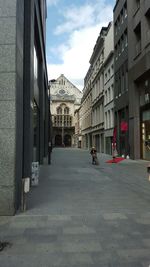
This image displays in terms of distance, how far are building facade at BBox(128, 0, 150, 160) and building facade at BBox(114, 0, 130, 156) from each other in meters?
2.01

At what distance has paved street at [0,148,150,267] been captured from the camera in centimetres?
488

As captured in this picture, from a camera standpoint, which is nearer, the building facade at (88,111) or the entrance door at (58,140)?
the building facade at (88,111)

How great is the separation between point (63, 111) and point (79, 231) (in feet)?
321

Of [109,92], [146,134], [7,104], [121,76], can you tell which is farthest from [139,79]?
[7,104]

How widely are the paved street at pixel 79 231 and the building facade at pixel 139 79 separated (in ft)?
56.4

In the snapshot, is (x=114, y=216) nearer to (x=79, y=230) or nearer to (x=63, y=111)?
(x=79, y=230)

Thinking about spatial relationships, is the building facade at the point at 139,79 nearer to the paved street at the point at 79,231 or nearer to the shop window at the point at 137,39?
the shop window at the point at 137,39

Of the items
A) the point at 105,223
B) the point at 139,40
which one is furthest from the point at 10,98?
the point at 139,40

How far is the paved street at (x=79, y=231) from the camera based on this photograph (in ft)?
16.0

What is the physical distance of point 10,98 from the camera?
25.3 ft

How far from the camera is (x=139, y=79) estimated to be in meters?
28.0

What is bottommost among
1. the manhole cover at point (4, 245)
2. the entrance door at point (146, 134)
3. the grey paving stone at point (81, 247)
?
the grey paving stone at point (81, 247)

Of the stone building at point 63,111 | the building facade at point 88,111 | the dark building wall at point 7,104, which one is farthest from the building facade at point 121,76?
the stone building at point 63,111

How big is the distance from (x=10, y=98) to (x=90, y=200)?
155 inches
